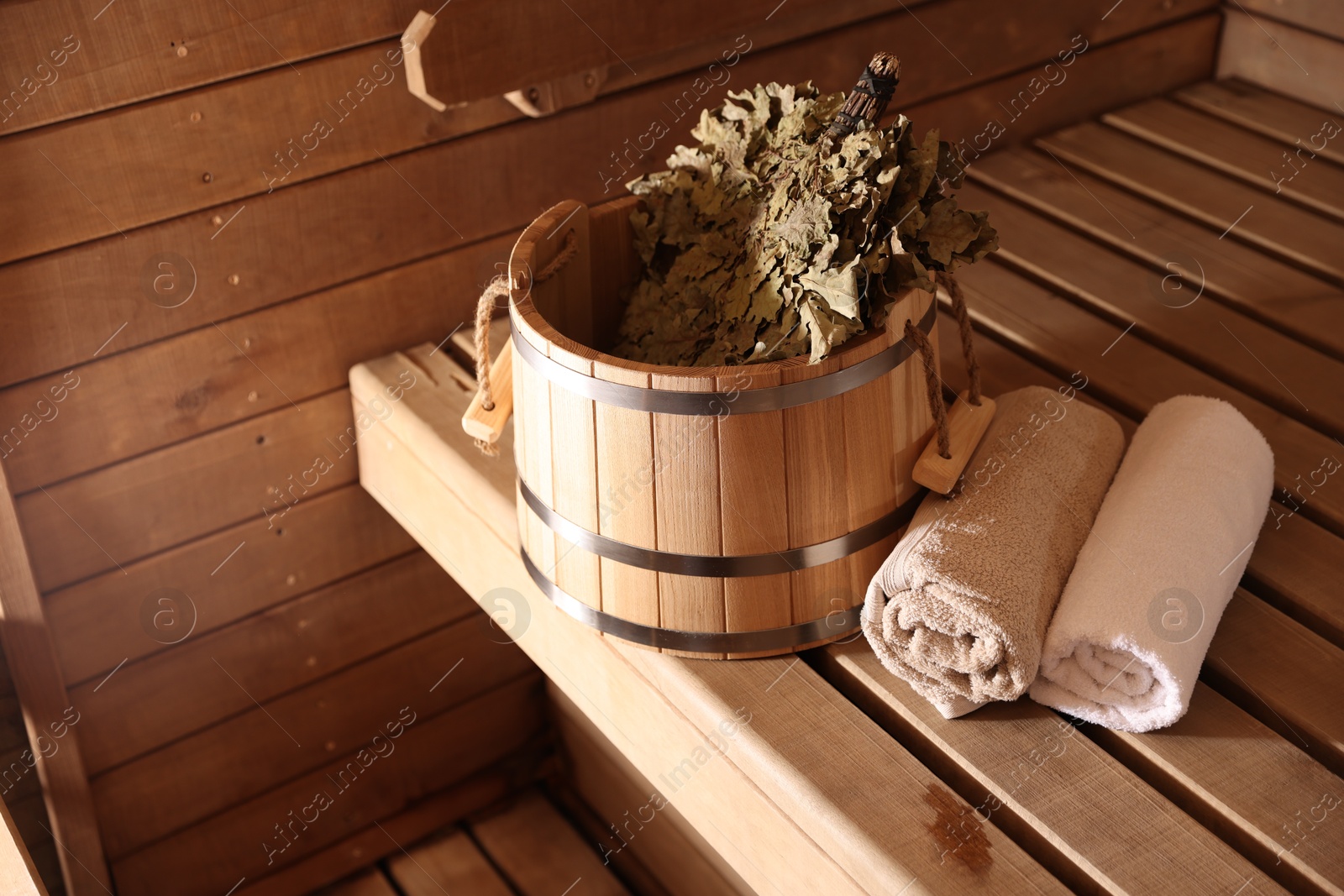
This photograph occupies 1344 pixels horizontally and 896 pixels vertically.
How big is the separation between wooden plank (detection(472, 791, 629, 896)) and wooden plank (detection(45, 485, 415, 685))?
25.6 inches

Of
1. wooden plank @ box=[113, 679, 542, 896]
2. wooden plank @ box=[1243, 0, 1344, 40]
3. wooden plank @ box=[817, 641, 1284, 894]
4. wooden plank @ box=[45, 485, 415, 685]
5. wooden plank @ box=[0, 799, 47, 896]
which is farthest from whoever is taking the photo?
wooden plank @ box=[1243, 0, 1344, 40]

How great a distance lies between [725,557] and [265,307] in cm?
81

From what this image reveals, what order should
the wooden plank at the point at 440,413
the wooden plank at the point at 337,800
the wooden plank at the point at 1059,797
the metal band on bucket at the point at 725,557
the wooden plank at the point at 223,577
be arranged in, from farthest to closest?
the wooden plank at the point at 337,800 < the wooden plank at the point at 223,577 < the wooden plank at the point at 440,413 < the metal band on bucket at the point at 725,557 < the wooden plank at the point at 1059,797

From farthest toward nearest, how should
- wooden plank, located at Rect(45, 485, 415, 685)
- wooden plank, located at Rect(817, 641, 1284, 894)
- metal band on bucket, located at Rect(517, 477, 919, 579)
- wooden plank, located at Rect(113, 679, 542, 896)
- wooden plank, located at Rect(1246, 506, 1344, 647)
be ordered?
wooden plank, located at Rect(113, 679, 542, 896) → wooden plank, located at Rect(45, 485, 415, 685) → wooden plank, located at Rect(1246, 506, 1344, 647) → metal band on bucket, located at Rect(517, 477, 919, 579) → wooden plank, located at Rect(817, 641, 1284, 894)

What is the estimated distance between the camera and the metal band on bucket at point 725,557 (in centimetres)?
113

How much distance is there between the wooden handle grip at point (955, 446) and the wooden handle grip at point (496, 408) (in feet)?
1.45

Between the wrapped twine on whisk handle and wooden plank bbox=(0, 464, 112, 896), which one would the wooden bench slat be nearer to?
the wrapped twine on whisk handle

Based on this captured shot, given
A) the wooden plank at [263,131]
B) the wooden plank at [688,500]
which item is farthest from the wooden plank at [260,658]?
the wooden plank at [688,500]

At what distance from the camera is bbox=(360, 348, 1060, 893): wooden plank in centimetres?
105

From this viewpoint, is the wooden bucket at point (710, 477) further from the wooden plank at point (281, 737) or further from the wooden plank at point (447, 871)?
the wooden plank at point (447, 871)

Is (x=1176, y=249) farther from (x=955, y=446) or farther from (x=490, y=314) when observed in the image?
(x=490, y=314)

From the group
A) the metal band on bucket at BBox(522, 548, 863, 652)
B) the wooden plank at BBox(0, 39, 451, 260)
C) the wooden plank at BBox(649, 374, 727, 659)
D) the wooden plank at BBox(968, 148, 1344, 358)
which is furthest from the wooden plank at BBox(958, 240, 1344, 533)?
the wooden plank at BBox(0, 39, 451, 260)

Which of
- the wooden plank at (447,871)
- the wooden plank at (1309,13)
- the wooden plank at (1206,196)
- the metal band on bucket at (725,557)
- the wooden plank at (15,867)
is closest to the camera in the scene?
the metal band on bucket at (725,557)

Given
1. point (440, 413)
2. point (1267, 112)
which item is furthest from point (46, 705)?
point (1267, 112)
